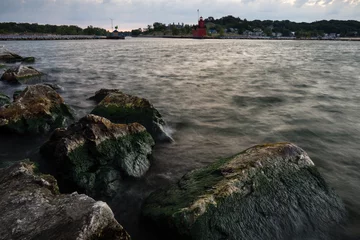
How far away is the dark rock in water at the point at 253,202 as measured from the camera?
12.9 ft

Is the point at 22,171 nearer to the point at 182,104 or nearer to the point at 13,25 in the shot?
the point at 182,104

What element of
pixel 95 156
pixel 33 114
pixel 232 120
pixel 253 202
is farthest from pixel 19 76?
pixel 253 202

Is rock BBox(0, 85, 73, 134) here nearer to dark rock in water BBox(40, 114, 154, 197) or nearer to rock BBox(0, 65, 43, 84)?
dark rock in water BBox(40, 114, 154, 197)

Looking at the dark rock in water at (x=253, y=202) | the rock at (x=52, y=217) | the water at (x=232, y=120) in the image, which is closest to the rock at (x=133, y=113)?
the water at (x=232, y=120)

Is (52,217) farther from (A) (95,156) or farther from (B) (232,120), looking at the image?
(B) (232,120)

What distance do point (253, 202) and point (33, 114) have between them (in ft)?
22.4

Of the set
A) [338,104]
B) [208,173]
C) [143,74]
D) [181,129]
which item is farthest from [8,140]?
[143,74]

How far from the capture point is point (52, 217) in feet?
10.8

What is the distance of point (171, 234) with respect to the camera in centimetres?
409

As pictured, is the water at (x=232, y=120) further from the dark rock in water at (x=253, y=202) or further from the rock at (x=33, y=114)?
the dark rock in water at (x=253, y=202)

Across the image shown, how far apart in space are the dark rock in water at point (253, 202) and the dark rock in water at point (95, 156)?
1104 mm

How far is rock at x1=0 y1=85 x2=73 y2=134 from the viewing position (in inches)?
309

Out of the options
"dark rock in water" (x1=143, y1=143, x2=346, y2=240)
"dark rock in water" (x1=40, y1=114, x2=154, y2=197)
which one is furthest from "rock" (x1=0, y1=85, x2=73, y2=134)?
"dark rock in water" (x1=143, y1=143, x2=346, y2=240)

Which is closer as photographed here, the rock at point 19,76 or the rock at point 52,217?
the rock at point 52,217
